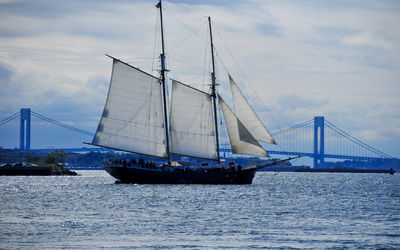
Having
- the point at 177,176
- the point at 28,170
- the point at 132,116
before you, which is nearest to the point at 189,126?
the point at 177,176

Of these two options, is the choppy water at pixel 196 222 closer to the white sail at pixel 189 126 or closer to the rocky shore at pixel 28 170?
the white sail at pixel 189 126

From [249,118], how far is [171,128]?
315 inches

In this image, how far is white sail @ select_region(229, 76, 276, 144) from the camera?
69.1 metres

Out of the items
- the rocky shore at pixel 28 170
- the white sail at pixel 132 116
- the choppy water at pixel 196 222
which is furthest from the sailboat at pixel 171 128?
the rocky shore at pixel 28 170

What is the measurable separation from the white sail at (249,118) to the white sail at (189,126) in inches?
180

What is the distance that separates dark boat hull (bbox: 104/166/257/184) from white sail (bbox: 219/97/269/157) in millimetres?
4154

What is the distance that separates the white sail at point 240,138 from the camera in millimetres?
69688

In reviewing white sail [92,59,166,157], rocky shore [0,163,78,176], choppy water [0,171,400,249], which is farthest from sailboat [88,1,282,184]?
rocky shore [0,163,78,176]

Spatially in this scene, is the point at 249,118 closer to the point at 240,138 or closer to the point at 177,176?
the point at 240,138

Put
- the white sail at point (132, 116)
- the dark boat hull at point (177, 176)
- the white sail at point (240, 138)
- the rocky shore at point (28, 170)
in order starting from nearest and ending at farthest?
the white sail at point (240, 138) → the white sail at point (132, 116) → the dark boat hull at point (177, 176) → the rocky shore at point (28, 170)

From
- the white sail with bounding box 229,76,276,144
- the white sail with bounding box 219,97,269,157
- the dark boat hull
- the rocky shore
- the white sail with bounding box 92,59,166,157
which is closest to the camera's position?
the white sail with bounding box 229,76,276,144

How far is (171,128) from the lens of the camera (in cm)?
7319

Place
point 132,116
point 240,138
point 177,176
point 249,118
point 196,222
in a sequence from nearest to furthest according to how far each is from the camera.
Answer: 1. point 196,222
2. point 249,118
3. point 240,138
4. point 132,116
5. point 177,176

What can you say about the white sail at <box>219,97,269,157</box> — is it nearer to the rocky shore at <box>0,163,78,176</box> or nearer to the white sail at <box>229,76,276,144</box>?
the white sail at <box>229,76,276,144</box>
